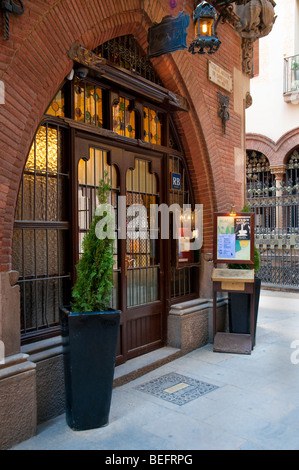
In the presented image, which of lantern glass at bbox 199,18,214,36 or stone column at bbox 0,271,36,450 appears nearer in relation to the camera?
stone column at bbox 0,271,36,450

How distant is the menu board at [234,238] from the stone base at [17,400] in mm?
3636

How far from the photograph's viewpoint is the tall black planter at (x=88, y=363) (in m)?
3.61

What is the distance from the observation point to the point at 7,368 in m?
3.51

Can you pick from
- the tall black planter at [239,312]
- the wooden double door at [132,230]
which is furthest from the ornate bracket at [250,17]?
the tall black planter at [239,312]

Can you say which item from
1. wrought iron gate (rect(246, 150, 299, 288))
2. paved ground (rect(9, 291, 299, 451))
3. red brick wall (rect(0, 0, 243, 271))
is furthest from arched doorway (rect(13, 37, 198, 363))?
wrought iron gate (rect(246, 150, 299, 288))

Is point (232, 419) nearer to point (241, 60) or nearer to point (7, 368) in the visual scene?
point (7, 368)

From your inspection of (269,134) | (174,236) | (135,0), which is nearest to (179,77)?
(135,0)

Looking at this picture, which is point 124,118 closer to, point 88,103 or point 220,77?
point 88,103

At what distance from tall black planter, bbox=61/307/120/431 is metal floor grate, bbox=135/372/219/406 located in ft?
3.30

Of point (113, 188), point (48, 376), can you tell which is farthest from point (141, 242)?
point (48, 376)

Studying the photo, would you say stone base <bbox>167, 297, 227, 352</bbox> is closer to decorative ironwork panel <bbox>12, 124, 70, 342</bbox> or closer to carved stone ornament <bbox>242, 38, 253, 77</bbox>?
decorative ironwork panel <bbox>12, 124, 70, 342</bbox>

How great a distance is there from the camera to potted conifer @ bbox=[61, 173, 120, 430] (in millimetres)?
3623

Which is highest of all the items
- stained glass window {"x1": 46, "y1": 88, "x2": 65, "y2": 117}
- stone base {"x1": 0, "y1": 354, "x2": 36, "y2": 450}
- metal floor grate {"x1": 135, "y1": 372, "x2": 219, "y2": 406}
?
stained glass window {"x1": 46, "y1": 88, "x2": 65, "y2": 117}

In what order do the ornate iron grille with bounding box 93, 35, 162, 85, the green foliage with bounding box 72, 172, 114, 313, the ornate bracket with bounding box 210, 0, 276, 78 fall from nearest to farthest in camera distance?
the green foliage with bounding box 72, 172, 114, 313, the ornate iron grille with bounding box 93, 35, 162, 85, the ornate bracket with bounding box 210, 0, 276, 78
